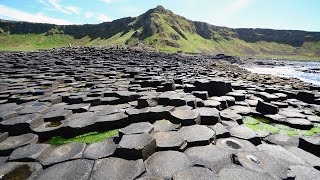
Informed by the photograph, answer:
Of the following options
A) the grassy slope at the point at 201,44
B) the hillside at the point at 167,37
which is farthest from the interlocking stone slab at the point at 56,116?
the grassy slope at the point at 201,44

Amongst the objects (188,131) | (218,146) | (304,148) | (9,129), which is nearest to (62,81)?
(9,129)

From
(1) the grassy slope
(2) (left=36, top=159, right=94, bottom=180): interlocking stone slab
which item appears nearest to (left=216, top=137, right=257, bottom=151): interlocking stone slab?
(2) (left=36, top=159, right=94, bottom=180): interlocking stone slab

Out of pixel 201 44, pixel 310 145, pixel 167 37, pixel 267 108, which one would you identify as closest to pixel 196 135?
pixel 310 145

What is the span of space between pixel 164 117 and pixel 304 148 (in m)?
2.72

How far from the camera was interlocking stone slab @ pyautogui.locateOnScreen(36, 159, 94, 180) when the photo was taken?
9.04 feet

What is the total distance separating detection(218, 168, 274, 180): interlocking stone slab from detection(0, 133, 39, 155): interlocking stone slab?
10.6 feet

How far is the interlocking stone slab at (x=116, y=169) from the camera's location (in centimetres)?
273

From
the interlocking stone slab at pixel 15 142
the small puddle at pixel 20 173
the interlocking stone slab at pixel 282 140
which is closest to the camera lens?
the small puddle at pixel 20 173

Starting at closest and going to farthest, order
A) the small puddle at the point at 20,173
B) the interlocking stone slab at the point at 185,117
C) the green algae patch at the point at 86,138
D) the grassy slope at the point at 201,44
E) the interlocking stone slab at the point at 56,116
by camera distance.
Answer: the small puddle at the point at 20,173 → the green algae patch at the point at 86,138 → the interlocking stone slab at the point at 185,117 → the interlocking stone slab at the point at 56,116 → the grassy slope at the point at 201,44

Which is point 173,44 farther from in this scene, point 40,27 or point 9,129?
point 9,129

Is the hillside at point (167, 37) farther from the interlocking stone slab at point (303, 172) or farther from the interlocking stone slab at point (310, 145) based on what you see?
the interlocking stone slab at point (303, 172)

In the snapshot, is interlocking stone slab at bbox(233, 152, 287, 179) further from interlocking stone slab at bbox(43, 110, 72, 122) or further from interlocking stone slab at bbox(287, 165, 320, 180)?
interlocking stone slab at bbox(43, 110, 72, 122)

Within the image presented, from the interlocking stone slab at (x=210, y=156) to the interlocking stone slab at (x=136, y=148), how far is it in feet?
1.92

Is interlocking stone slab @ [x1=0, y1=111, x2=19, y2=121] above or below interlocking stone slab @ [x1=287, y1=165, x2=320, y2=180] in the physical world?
below
